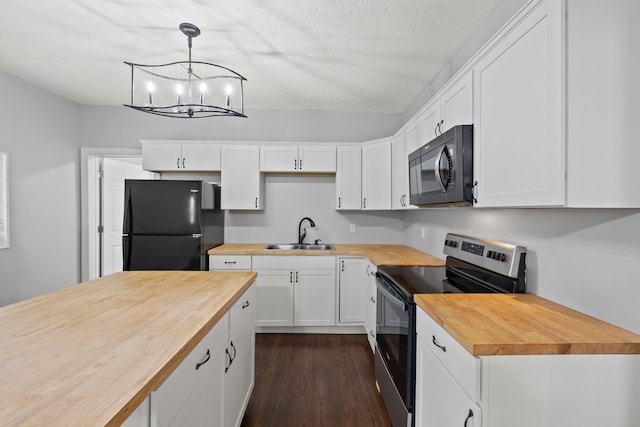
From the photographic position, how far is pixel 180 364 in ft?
3.19

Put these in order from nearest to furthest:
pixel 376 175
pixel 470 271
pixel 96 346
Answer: pixel 96 346
pixel 470 271
pixel 376 175

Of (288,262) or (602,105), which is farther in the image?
(288,262)

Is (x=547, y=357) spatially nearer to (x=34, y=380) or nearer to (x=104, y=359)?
(x=104, y=359)

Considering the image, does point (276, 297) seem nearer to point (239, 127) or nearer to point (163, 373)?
point (239, 127)

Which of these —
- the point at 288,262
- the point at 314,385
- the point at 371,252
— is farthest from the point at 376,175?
the point at 314,385

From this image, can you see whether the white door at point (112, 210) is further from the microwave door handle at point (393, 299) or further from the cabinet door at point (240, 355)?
the microwave door handle at point (393, 299)

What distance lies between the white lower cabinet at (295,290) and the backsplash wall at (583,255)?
1.78 metres

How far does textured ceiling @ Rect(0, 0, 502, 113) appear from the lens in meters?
1.91

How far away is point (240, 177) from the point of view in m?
3.49

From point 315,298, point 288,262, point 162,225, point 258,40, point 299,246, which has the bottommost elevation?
point 315,298

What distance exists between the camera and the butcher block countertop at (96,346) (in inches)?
26.2

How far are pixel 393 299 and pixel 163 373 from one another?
1328 mm

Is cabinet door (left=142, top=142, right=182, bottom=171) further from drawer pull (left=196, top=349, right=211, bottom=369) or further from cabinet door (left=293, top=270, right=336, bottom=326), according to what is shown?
drawer pull (left=196, top=349, right=211, bottom=369)

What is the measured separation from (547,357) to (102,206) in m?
4.46
